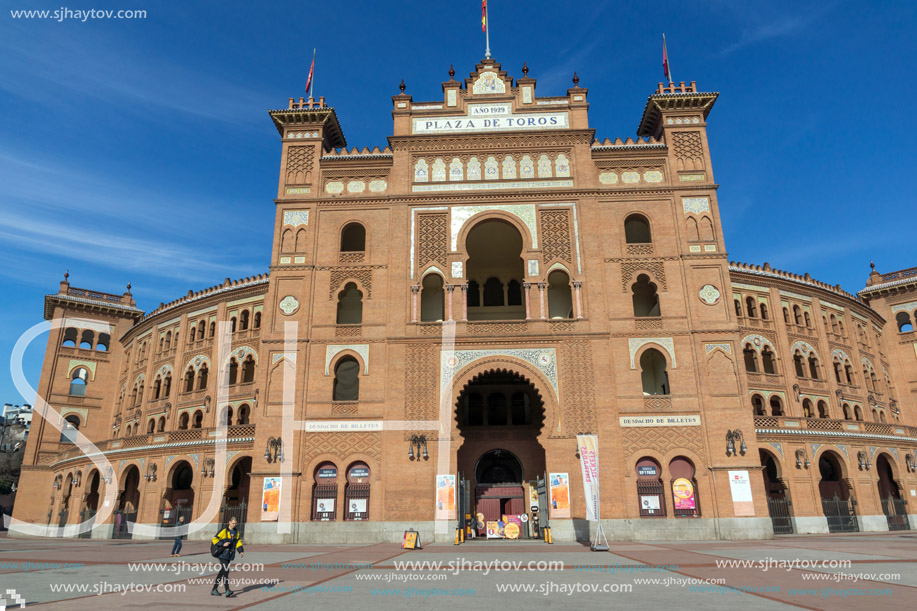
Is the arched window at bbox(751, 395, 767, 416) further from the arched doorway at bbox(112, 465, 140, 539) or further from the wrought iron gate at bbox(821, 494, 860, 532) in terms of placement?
the arched doorway at bbox(112, 465, 140, 539)

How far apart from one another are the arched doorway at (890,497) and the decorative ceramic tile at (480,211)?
26721mm

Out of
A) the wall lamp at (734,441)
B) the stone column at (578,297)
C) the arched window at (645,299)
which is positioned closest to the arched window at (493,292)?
the stone column at (578,297)

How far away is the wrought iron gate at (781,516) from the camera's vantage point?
103 feet

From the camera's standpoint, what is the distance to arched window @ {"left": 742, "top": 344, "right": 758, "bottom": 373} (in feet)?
123

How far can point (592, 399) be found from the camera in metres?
25.9

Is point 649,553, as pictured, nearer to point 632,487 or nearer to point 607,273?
point 632,487

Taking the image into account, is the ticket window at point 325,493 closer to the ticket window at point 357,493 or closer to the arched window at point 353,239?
the ticket window at point 357,493

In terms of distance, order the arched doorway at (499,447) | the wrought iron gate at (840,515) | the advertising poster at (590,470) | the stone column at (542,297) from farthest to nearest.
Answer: the wrought iron gate at (840,515) → the arched doorway at (499,447) → the stone column at (542,297) → the advertising poster at (590,470)

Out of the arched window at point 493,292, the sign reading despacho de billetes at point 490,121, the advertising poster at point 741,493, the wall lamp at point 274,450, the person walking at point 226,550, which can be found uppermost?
the sign reading despacho de billetes at point 490,121

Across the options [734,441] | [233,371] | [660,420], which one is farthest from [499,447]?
[233,371]

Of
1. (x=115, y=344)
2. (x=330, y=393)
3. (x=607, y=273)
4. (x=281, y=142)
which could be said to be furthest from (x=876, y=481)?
(x=115, y=344)

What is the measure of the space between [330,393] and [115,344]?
32.2 m

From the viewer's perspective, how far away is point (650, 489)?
25094 mm

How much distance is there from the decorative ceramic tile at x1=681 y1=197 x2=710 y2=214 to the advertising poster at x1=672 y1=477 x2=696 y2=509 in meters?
12.8
